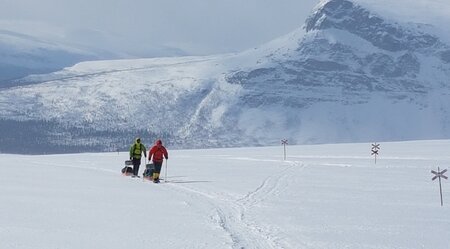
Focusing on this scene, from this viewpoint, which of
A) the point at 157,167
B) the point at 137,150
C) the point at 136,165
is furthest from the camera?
the point at 137,150

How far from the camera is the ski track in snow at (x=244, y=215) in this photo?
11367mm

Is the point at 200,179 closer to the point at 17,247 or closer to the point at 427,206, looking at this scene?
the point at 427,206

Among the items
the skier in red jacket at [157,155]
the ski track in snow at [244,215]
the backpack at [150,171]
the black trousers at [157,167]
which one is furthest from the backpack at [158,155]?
A: the ski track in snow at [244,215]

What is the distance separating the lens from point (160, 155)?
83.3ft

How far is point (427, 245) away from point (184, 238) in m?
4.49

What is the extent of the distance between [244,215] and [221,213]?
1.93 feet

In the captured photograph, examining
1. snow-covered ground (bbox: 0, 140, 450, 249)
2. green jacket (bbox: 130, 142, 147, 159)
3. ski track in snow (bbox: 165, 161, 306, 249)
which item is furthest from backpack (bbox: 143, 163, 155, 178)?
ski track in snow (bbox: 165, 161, 306, 249)

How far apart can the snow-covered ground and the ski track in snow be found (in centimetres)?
2

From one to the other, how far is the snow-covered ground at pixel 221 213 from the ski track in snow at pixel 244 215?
0.02 metres

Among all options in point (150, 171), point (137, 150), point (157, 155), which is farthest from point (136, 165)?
point (157, 155)

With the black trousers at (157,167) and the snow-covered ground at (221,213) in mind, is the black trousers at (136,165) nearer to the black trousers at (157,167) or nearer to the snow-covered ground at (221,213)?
the black trousers at (157,167)

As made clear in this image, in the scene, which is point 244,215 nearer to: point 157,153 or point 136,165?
point 157,153

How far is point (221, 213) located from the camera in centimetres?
1483

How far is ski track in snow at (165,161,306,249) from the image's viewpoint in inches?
448
